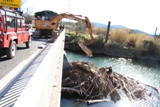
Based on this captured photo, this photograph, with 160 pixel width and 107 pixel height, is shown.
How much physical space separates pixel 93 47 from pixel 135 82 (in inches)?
862

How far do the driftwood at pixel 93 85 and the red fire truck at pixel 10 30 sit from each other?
622 centimetres

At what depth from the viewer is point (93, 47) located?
1512 inches

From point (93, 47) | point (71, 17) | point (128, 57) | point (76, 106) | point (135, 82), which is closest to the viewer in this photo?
point (76, 106)

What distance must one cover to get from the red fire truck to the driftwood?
6.22 metres

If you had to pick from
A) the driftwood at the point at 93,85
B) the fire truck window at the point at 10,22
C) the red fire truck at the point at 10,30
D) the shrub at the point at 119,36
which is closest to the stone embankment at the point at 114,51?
the shrub at the point at 119,36

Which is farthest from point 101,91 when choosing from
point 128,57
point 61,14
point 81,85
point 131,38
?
point 131,38

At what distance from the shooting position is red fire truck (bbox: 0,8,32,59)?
7375mm

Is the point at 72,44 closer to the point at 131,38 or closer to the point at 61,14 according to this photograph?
the point at 131,38

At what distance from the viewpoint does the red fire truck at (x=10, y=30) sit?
7375 millimetres

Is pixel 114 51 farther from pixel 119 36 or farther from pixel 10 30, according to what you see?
pixel 10 30

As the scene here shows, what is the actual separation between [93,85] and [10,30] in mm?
8649

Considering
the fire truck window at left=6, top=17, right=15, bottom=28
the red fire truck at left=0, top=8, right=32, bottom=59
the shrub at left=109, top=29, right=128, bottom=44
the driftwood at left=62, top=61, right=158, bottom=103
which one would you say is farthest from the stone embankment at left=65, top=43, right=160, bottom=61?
the fire truck window at left=6, top=17, right=15, bottom=28

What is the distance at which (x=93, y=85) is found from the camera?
14.3 meters

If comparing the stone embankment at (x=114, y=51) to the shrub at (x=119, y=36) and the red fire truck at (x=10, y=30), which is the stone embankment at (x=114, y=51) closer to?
the shrub at (x=119, y=36)
